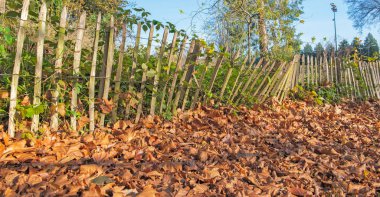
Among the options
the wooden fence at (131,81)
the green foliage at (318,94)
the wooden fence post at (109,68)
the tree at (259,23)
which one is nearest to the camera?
the wooden fence at (131,81)

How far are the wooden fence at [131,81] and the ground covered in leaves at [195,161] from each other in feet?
0.69

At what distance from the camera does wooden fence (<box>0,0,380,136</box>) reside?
10.1 feet

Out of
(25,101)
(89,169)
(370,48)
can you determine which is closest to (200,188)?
(89,169)

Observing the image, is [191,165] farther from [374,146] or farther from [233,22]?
[233,22]

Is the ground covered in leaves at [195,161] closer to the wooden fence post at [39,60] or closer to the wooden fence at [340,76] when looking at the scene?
the wooden fence post at [39,60]

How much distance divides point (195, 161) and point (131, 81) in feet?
4.37

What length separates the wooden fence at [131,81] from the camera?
3.08 m

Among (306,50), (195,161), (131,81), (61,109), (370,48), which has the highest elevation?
(370,48)

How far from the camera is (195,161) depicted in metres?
2.99

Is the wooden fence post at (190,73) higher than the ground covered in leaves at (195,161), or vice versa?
the wooden fence post at (190,73)

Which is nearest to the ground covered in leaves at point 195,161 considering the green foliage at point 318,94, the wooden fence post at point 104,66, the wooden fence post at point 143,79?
the wooden fence post at point 143,79

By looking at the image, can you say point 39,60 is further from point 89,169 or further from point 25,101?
point 89,169

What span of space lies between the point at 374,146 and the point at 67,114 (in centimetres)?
379

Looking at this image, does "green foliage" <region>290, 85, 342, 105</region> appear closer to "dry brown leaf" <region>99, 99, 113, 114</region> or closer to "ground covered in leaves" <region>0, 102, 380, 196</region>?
"ground covered in leaves" <region>0, 102, 380, 196</region>
